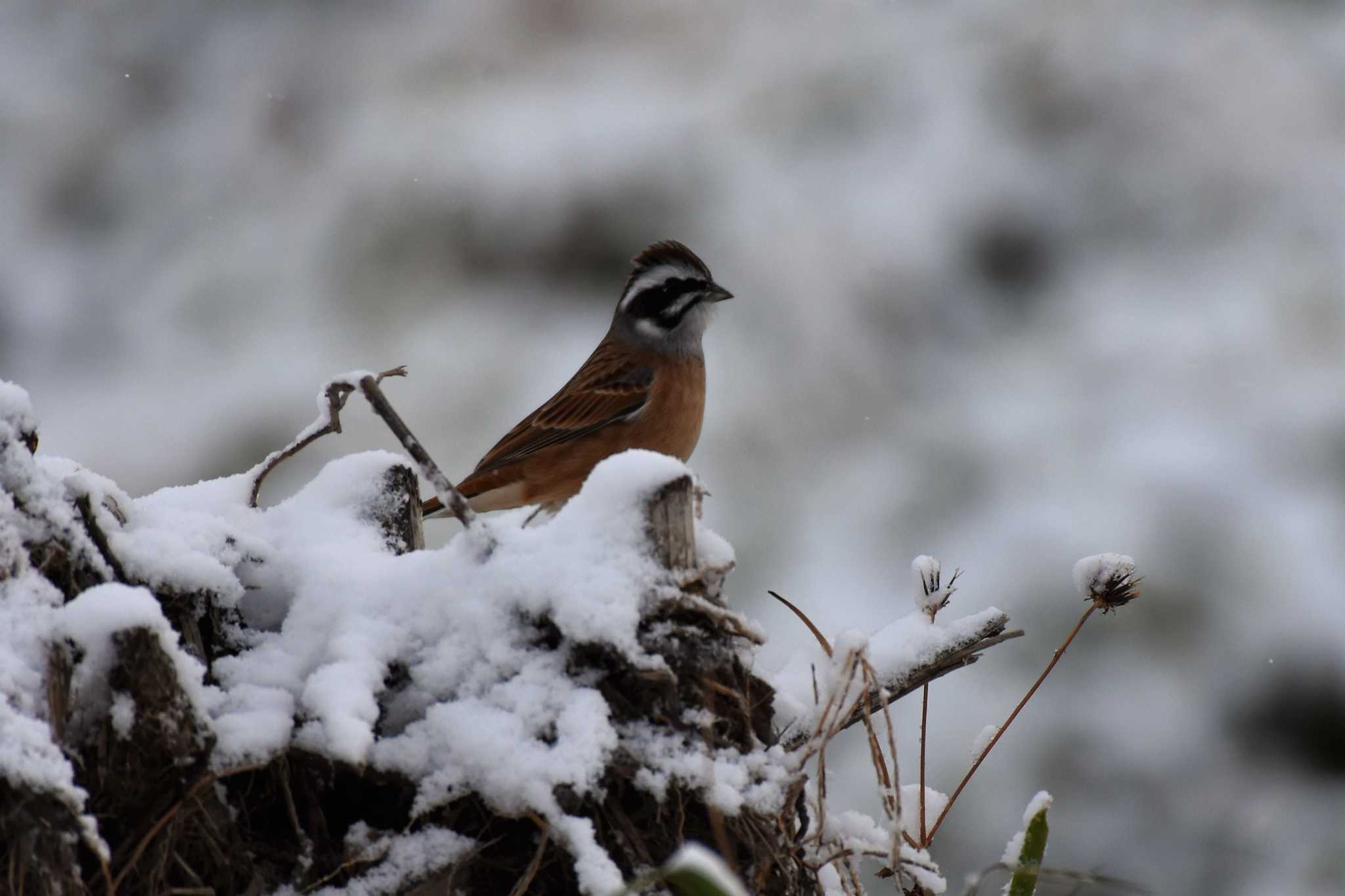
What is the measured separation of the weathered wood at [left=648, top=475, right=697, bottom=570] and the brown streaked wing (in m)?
3.06

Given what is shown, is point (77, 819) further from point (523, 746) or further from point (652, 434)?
point (652, 434)

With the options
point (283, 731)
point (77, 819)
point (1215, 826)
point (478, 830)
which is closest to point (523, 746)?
point (478, 830)

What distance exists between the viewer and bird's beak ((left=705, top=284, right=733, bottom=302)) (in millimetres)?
4559

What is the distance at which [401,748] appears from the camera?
4.19ft

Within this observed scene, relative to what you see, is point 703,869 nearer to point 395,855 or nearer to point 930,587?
point 395,855

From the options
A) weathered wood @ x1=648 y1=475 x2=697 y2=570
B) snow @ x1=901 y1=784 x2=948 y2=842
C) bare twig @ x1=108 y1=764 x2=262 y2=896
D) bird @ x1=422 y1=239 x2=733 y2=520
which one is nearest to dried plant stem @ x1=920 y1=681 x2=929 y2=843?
snow @ x1=901 y1=784 x2=948 y2=842

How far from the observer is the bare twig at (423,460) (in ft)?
4.28

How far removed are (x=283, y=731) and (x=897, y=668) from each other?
77cm

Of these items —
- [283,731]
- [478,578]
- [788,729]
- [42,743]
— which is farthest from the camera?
[788,729]

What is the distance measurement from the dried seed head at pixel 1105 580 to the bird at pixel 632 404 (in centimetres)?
245

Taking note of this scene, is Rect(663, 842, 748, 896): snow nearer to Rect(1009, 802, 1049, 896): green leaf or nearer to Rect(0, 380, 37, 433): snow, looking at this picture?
Rect(1009, 802, 1049, 896): green leaf

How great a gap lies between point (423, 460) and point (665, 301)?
342cm

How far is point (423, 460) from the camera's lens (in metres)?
1.32

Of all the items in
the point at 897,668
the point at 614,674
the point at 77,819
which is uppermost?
the point at 897,668
